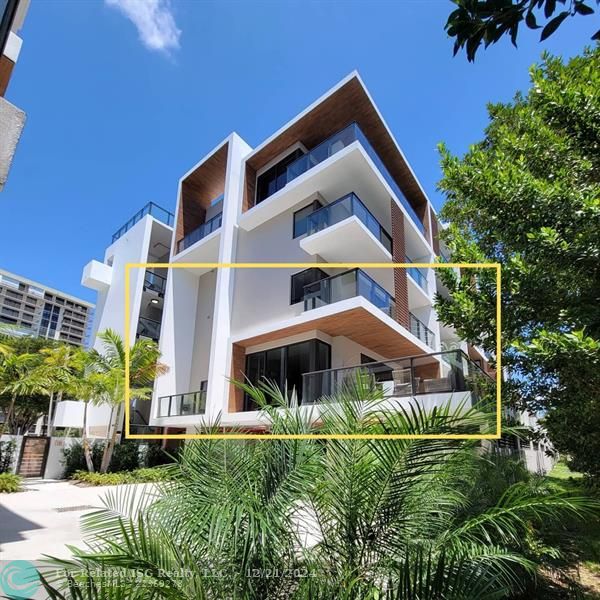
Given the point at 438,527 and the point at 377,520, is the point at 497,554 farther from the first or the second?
the point at 377,520

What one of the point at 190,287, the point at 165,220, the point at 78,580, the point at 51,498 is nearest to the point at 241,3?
the point at 78,580

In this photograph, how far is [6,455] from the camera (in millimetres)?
14117

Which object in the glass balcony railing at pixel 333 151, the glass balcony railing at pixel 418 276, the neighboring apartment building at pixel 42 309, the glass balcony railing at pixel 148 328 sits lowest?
the glass balcony railing at pixel 148 328

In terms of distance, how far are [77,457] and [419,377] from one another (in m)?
13.6

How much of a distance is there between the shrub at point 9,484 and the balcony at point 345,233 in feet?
39.0

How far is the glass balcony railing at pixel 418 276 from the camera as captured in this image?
17.9 m

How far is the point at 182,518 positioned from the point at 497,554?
8.40 ft

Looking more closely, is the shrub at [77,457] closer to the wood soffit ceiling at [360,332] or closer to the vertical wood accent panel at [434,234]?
the wood soffit ceiling at [360,332]

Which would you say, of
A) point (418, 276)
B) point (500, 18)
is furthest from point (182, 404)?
point (500, 18)

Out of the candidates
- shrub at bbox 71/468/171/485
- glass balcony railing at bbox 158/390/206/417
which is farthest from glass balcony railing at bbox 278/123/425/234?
shrub at bbox 71/468/171/485

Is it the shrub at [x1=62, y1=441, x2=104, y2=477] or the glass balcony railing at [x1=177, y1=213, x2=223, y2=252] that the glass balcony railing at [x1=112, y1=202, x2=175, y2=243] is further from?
the shrub at [x1=62, y1=441, x2=104, y2=477]

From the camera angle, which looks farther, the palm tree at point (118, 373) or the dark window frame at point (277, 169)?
the dark window frame at point (277, 169)

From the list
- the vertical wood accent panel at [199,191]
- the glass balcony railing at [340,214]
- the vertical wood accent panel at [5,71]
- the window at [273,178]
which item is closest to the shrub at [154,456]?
the vertical wood accent panel at [199,191]

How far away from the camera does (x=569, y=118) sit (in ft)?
15.1
